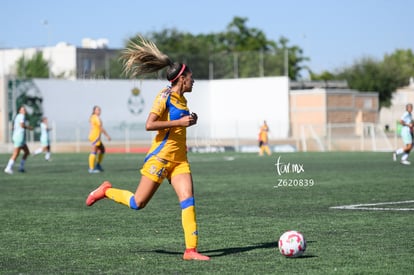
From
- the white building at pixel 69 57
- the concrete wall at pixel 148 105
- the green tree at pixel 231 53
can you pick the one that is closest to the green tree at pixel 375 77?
the green tree at pixel 231 53

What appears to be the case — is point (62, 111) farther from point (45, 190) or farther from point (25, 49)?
point (45, 190)

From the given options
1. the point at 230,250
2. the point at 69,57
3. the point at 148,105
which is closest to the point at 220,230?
the point at 230,250

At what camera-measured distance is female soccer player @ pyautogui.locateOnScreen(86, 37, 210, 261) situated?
8.84 meters

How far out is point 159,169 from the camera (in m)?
8.99

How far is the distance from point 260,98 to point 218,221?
209 feet

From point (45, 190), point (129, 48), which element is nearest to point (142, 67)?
point (129, 48)

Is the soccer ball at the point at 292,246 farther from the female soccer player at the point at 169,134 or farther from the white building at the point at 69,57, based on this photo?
the white building at the point at 69,57

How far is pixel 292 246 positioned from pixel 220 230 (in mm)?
2884

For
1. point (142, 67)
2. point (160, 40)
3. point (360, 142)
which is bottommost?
point (360, 142)

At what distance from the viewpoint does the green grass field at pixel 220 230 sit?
27.5 ft

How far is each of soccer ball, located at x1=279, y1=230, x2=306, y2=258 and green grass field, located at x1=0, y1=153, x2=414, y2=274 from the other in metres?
0.08

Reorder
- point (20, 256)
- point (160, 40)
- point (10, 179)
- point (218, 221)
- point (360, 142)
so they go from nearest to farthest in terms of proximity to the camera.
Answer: point (20, 256), point (218, 221), point (10, 179), point (360, 142), point (160, 40)

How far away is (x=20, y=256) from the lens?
9.18 metres

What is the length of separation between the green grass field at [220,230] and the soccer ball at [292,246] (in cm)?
8
